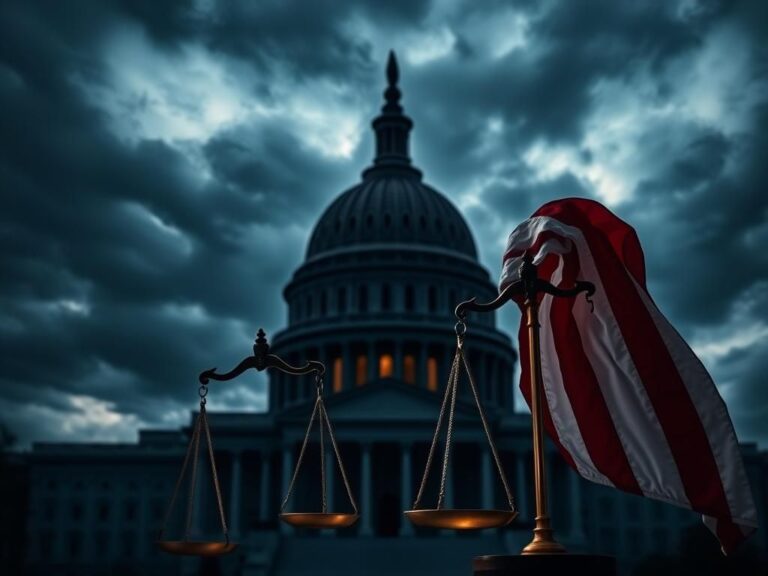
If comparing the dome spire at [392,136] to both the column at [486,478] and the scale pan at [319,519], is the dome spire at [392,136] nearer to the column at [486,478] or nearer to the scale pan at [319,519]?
the column at [486,478]

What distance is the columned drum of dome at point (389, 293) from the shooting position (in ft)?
331

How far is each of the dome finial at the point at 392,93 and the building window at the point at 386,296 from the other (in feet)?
98.0

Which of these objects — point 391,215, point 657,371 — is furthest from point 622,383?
point 391,215

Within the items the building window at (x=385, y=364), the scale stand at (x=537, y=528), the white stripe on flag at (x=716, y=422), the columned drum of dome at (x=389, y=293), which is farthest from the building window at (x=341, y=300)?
the scale stand at (x=537, y=528)

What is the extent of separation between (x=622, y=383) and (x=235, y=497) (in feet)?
256

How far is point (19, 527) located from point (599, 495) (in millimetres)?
53530

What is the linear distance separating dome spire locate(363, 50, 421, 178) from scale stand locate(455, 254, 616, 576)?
108908 mm

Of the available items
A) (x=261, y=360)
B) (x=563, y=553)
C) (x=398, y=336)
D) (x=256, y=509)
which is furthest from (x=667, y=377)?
(x=398, y=336)

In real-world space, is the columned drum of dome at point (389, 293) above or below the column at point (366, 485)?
above

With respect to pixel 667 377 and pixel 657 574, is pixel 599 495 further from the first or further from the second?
pixel 667 377

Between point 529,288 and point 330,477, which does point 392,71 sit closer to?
point 330,477

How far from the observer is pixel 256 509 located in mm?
89562

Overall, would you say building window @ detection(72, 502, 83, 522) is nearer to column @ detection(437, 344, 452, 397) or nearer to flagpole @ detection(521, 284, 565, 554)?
column @ detection(437, 344, 452, 397)

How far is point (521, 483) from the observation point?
85938 millimetres
